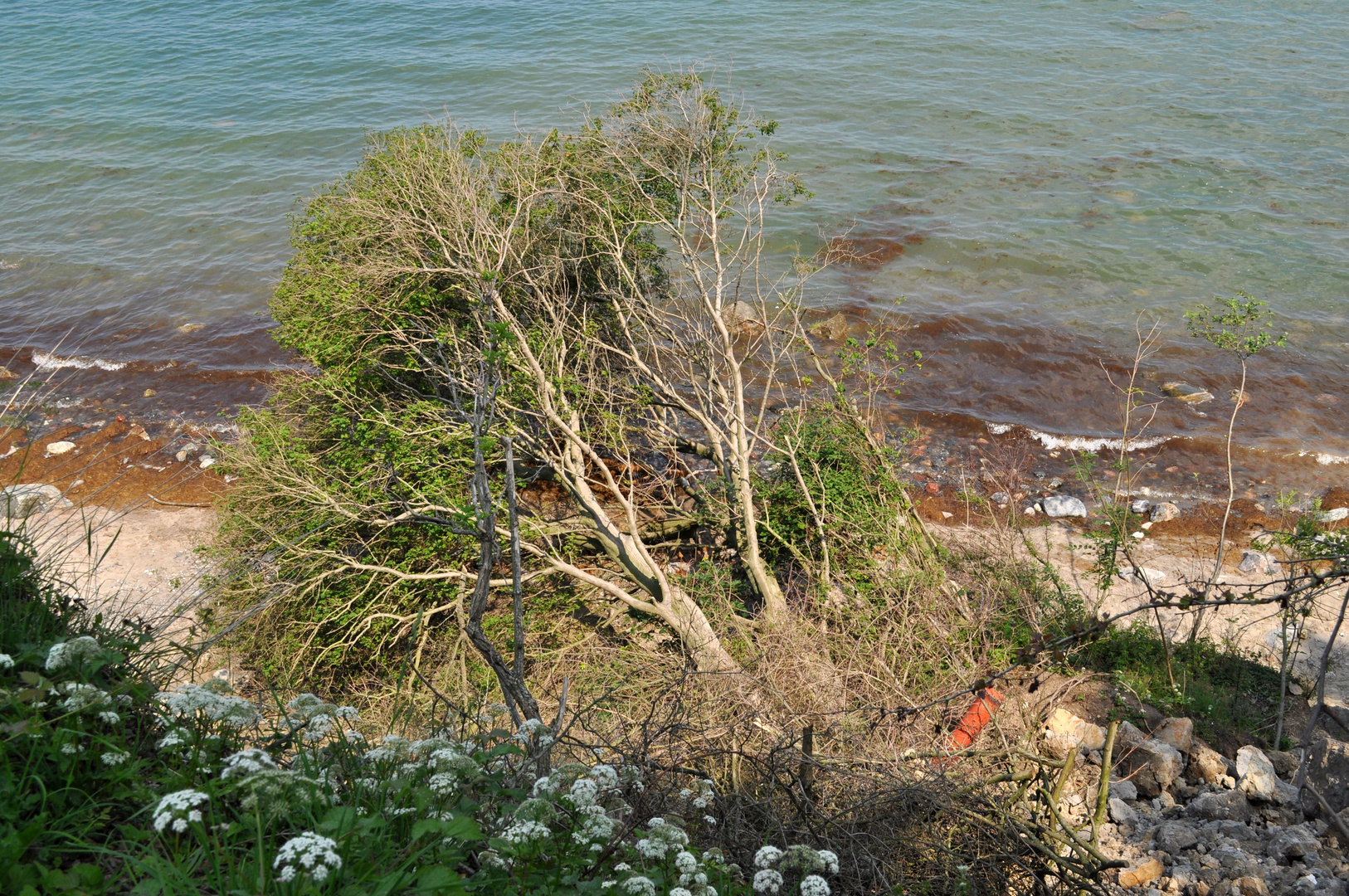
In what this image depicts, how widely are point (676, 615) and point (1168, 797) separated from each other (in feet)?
16.0

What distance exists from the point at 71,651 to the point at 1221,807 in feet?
23.6

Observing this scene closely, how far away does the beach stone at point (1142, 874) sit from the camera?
5652mm

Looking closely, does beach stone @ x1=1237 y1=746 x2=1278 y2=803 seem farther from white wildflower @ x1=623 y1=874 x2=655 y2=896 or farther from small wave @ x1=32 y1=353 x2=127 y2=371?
small wave @ x1=32 y1=353 x2=127 y2=371

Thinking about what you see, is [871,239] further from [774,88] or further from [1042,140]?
[774,88]

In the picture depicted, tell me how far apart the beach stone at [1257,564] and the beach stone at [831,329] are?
8.22m

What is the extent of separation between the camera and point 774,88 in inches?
1094

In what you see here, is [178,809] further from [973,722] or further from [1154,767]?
[1154,767]

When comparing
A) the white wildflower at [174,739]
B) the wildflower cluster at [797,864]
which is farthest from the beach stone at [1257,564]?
the white wildflower at [174,739]

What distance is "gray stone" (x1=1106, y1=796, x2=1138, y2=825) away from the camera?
255 inches

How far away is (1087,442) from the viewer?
48.1 ft

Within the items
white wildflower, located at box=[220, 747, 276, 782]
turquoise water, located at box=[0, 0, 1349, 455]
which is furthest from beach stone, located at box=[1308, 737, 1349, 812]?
turquoise water, located at box=[0, 0, 1349, 455]

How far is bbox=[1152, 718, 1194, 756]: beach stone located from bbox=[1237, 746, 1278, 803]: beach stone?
19.2 inches

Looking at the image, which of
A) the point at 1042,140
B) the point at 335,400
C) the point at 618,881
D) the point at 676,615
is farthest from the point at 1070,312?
the point at 618,881

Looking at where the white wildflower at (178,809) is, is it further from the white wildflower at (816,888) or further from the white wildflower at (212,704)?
the white wildflower at (816,888)
